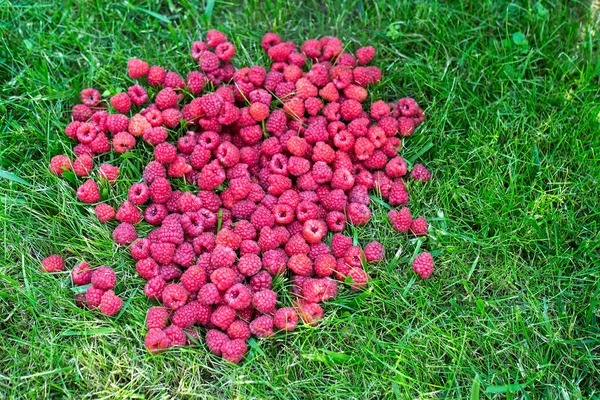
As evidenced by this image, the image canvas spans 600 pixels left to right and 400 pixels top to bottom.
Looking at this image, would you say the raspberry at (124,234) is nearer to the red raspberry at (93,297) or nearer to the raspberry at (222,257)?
the red raspberry at (93,297)

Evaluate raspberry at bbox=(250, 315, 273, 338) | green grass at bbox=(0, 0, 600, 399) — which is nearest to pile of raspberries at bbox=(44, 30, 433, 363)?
raspberry at bbox=(250, 315, 273, 338)

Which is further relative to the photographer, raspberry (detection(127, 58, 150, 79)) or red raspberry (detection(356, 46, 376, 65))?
red raspberry (detection(356, 46, 376, 65))

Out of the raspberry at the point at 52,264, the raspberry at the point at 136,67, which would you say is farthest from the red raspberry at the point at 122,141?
the raspberry at the point at 52,264

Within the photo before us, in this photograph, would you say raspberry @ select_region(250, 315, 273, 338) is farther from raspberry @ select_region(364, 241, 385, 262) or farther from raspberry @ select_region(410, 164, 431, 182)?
raspberry @ select_region(410, 164, 431, 182)

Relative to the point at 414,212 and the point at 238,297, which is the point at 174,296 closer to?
the point at 238,297

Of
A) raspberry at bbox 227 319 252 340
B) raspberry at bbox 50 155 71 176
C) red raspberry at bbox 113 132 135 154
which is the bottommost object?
raspberry at bbox 227 319 252 340
